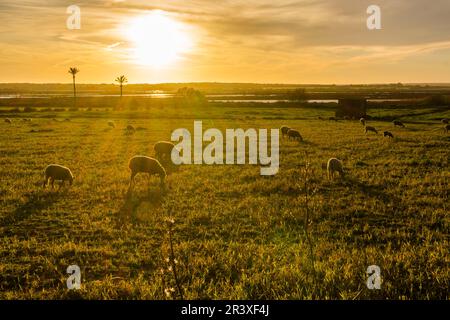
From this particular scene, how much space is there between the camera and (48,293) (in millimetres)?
6242

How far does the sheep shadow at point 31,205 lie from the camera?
1075 cm

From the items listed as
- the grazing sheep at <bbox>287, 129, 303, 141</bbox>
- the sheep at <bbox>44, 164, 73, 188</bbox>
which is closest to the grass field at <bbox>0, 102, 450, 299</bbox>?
the sheep at <bbox>44, 164, 73, 188</bbox>

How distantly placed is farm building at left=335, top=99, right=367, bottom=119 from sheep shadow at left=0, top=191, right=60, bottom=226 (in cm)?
5276

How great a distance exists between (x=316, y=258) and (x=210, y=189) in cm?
757

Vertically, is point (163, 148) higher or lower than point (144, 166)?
higher

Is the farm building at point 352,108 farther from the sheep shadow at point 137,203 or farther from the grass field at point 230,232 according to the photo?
the sheep shadow at point 137,203

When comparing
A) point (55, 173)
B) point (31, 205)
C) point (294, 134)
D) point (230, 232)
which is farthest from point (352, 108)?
point (31, 205)

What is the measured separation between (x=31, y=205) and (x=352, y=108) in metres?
55.3

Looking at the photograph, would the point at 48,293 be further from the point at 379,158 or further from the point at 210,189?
the point at 379,158

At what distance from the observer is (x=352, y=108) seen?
195 ft

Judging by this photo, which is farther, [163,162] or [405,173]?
[163,162]

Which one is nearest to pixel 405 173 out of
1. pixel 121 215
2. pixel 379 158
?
pixel 379 158

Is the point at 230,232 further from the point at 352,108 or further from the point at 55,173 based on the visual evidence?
the point at 352,108

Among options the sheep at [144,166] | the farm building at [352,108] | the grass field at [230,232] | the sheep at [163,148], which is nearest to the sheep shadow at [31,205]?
the grass field at [230,232]
